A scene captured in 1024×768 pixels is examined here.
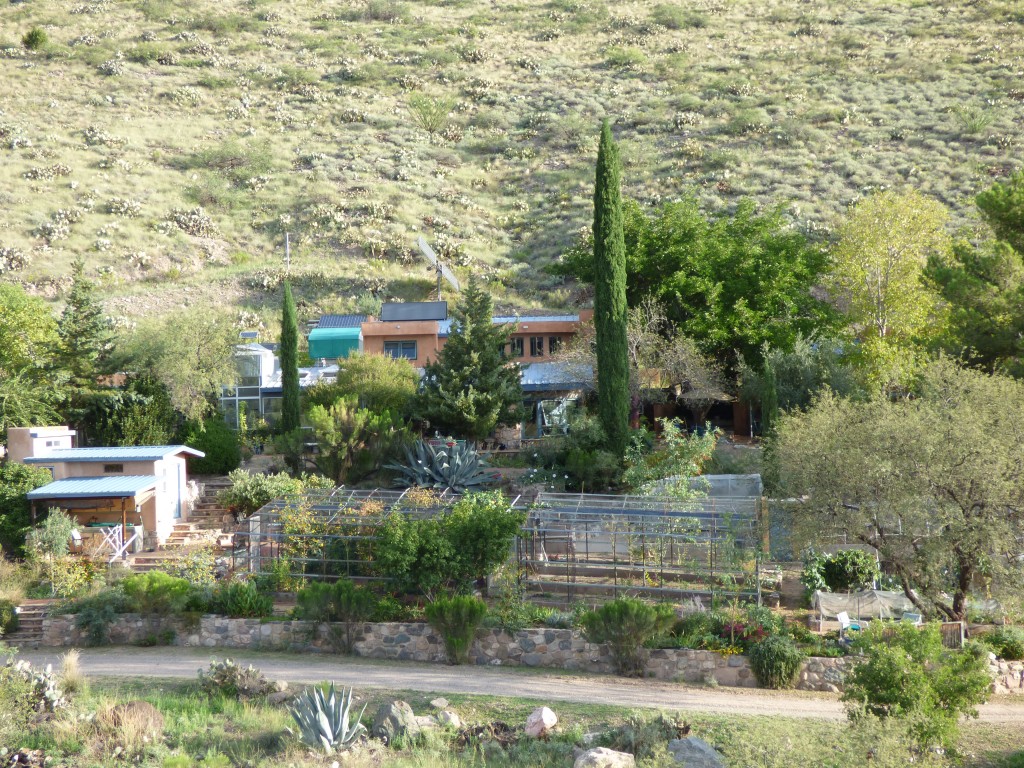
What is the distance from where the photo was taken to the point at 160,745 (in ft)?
42.4

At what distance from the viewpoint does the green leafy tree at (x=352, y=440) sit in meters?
26.9

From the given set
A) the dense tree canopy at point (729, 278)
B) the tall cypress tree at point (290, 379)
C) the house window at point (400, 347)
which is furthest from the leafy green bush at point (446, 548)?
the house window at point (400, 347)

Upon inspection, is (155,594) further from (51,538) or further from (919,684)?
(919,684)

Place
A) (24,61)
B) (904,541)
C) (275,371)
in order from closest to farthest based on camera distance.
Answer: (904,541), (275,371), (24,61)

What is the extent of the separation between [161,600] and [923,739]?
14.7 meters

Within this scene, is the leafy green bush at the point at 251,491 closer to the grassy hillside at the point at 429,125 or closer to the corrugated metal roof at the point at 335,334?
the corrugated metal roof at the point at 335,334

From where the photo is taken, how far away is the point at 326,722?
12.9 m

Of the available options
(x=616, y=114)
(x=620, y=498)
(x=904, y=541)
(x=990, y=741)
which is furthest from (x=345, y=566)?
(x=616, y=114)

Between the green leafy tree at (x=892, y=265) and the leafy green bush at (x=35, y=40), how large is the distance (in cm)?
6496

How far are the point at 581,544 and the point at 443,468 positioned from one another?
5.21 meters

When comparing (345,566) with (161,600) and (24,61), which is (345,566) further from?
(24,61)

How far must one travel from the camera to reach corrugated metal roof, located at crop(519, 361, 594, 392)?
34.0m

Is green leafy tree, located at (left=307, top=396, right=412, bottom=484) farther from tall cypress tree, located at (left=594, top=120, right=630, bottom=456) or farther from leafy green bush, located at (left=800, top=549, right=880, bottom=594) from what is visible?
leafy green bush, located at (left=800, top=549, right=880, bottom=594)

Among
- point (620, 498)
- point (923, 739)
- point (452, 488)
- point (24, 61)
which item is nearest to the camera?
point (923, 739)
